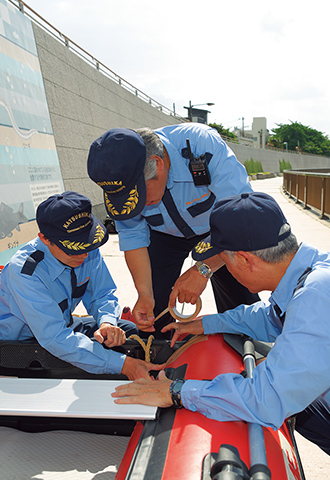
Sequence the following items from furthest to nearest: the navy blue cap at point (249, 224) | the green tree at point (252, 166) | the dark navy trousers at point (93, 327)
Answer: the green tree at point (252, 166) → the dark navy trousers at point (93, 327) → the navy blue cap at point (249, 224)

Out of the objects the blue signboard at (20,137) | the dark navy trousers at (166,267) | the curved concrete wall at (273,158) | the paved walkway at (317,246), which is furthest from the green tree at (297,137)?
the dark navy trousers at (166,267)

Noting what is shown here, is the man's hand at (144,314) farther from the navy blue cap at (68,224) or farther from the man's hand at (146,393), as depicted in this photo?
the man's hand at (146,393)

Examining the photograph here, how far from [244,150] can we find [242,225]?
3801 cm

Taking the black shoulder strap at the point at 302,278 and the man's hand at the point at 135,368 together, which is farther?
the man's hand at the point at 135,368

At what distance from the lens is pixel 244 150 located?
3781 centimetres

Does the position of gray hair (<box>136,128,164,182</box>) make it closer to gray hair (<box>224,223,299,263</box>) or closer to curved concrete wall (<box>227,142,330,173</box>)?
gray hair (<box>224,223,299,263</box>)

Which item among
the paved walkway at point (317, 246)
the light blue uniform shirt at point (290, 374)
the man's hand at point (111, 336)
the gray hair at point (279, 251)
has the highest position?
the gray hair at point (279, 251)

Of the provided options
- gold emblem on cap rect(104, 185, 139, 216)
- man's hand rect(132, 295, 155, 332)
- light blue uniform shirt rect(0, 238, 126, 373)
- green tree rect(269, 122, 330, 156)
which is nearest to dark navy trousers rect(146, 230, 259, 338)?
man's hand rect(132, 295, 155, 332)

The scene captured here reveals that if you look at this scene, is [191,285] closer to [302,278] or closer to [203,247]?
[203,247]

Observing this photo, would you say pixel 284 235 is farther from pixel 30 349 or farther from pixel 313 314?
pixel 30 349

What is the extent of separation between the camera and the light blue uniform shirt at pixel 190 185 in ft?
6.91

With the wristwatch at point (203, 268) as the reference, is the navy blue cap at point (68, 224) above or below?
above

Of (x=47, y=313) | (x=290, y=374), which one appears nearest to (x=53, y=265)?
(x=47, y=313)

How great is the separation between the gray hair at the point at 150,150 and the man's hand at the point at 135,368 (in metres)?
0.86
